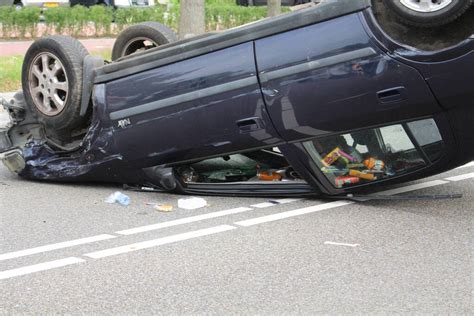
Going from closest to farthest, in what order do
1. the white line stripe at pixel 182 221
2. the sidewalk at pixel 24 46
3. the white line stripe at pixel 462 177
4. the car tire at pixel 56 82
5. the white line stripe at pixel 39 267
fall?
the white line stripe at pixel 39 267 → the white line stripe at pixel 182 221 → the car tire at pixel 56 82 → the white line stripe at pixel 462 177 → the sidewalk at pixel 24 46

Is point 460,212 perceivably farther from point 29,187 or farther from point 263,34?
point 29,187

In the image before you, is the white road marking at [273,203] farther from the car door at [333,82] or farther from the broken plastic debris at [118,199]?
the broken plastic debris at [118,199]

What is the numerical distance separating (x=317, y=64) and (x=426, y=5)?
0.83 metres

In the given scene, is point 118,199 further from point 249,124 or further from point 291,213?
point 291,213

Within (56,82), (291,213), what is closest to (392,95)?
(291,213)

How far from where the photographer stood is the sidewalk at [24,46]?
18.9m

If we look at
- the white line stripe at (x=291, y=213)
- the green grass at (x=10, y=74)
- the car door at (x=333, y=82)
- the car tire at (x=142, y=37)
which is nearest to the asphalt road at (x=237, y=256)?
the white line stripe at (x=291, y=213)

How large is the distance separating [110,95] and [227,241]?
1.82 m

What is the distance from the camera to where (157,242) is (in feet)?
18.2

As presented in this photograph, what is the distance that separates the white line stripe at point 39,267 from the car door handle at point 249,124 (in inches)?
63.3

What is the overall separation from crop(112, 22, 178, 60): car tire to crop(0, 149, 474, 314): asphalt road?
5.38ft

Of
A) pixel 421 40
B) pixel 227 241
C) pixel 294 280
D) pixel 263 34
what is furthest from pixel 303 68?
pixel 294 280

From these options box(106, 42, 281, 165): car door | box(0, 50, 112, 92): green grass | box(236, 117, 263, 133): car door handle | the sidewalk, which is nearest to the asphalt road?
box(106, 42, 281, 165): car door

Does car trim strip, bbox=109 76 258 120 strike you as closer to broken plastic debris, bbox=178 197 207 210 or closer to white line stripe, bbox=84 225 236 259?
broken plastic debris, bbox=178 197 207 210
